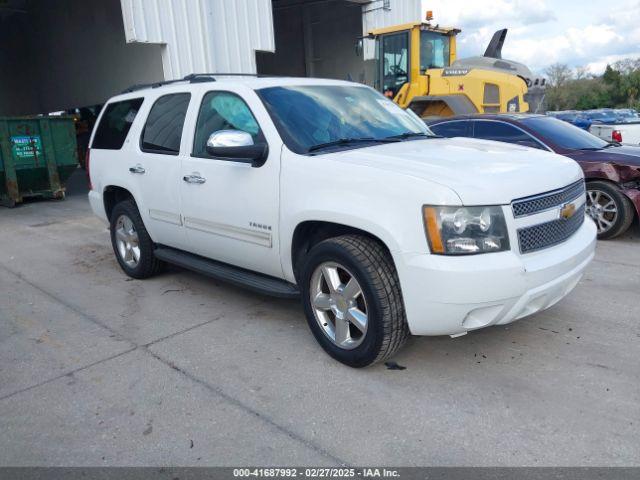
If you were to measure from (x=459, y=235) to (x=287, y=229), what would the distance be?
1.25m

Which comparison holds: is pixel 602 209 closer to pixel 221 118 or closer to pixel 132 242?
pixel 221 118

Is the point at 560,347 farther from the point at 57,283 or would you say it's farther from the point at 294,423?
the point at 57,283

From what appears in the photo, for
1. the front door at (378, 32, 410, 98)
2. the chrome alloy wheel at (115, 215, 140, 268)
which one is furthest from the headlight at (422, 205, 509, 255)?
the front door at (378, 32, 410, 98)

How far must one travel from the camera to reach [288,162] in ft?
12.2

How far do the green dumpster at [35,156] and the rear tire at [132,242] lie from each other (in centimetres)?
669

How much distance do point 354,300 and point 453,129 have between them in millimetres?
5426

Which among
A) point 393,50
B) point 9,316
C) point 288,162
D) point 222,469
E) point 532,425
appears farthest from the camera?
point 393,50

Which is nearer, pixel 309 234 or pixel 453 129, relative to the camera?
pixel 309 234

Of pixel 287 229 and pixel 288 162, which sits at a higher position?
pixel 288 162

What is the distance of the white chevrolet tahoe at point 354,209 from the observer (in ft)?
9.97

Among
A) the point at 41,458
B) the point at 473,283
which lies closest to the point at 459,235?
the point at 473,283

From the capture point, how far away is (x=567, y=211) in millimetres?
3535

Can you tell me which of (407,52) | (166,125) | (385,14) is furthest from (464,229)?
(385,14)

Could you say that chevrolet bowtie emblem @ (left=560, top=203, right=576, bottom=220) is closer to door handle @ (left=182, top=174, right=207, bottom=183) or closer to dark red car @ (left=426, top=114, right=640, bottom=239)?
door handle @ (left=182, top=174, right=207, bottom=183)
